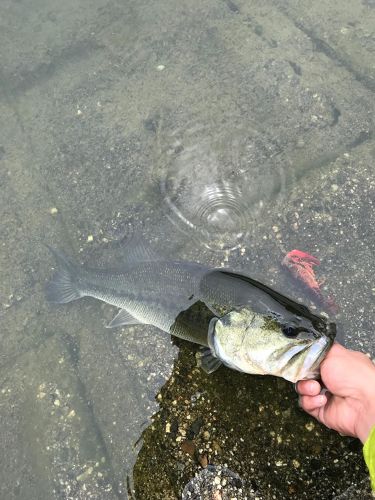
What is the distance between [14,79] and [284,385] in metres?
4.63

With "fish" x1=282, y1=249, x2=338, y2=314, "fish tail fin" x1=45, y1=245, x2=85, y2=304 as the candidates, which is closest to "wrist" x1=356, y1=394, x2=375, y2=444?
"fish" x1=282, y1=249, x2=338, y2=314

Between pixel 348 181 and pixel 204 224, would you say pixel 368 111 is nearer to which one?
pixel 348 181

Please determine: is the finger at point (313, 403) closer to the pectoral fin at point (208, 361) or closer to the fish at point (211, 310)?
the fish at point (211, 310)

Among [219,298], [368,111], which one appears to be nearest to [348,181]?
[368,111]

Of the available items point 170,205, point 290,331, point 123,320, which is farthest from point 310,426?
point 170,205

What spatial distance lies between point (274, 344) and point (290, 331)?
13 cm

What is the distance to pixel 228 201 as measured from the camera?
4082mm

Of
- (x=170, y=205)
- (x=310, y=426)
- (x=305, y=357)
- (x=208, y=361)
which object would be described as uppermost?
(x=305, y=357)

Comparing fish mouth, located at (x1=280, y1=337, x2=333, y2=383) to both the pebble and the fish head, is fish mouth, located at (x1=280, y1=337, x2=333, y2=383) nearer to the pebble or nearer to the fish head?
the fish head

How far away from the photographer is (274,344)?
8.86 ft

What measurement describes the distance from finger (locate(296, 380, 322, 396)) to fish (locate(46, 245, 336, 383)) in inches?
2.6

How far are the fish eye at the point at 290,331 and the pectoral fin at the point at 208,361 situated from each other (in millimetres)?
674

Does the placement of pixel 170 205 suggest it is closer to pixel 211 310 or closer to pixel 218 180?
pixel 218 180

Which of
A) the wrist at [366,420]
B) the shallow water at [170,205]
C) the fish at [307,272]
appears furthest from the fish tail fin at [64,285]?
the wrist at [366,420]
